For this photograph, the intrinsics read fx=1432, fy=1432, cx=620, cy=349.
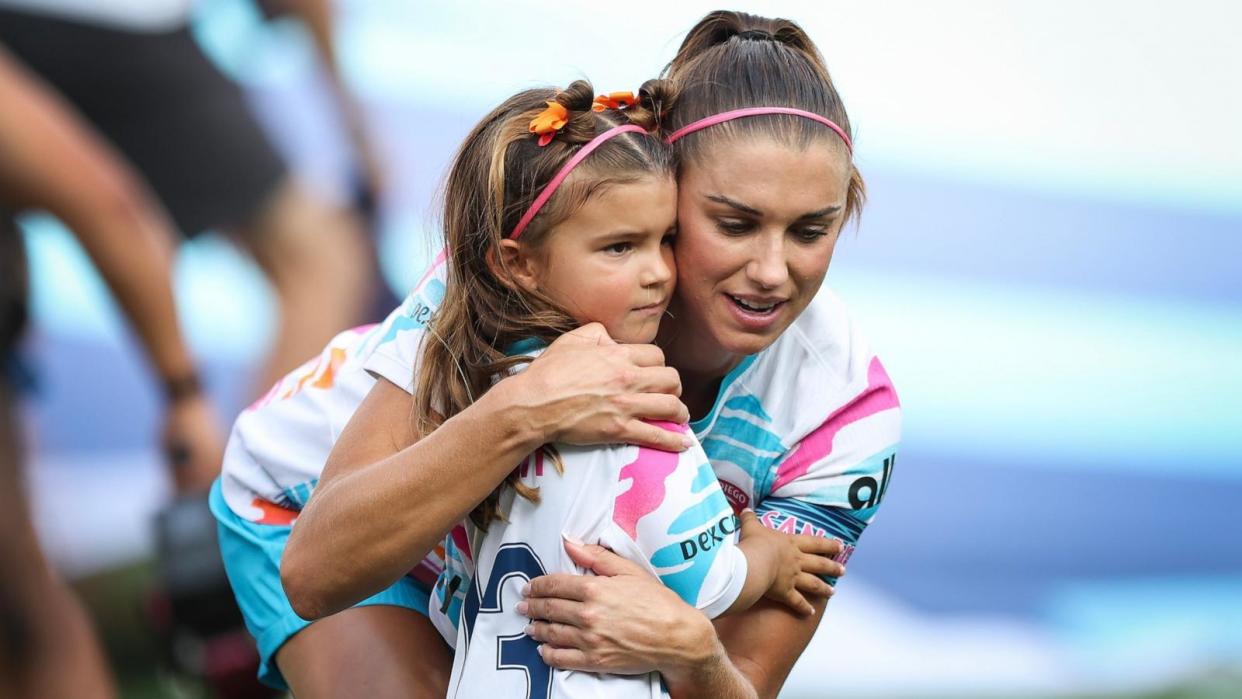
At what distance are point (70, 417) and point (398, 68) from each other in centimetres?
149

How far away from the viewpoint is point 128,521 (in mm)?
4340

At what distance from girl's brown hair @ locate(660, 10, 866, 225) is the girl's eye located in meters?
0.11

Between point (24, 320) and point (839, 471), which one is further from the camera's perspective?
point (24, 320)

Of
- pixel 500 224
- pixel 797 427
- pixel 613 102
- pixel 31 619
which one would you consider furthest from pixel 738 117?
pixel 31 619

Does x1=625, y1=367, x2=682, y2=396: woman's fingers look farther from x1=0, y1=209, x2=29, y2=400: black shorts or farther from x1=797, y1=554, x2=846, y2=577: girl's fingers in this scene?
x1=0, y1=209, x2=29, y2=400: black shorts

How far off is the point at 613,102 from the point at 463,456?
0.61 m

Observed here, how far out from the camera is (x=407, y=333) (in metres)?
2.21

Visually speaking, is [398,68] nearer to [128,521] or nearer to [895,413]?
[128,521]

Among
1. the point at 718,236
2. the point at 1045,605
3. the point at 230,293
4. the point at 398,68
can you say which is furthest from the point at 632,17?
the point at 718,236

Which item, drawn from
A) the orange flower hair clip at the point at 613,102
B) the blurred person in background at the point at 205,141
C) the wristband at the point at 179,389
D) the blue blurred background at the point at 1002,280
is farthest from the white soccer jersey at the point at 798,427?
the blue blurred background at the point at 1002,280

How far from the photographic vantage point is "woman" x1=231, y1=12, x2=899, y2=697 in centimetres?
188

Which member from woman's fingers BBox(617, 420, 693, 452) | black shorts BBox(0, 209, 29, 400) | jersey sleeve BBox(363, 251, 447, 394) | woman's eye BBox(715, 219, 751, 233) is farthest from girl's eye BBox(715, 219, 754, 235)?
black shorts BBox(0, 209, 29, 400)

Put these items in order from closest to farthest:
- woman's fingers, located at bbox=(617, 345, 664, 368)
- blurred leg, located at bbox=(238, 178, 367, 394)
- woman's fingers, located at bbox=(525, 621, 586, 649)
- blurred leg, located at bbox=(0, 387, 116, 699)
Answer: woman's fingers, located at bbox=(525, 621, 586, 649) → woman's fingers, located at bbox=(617, 345, 664, 368) → blurred leg, located at bbox=(0, 387, 116, 699) → blurred leg, located at bbox=(238, 178, 367, 394)

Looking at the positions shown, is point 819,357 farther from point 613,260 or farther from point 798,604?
point 613,260
